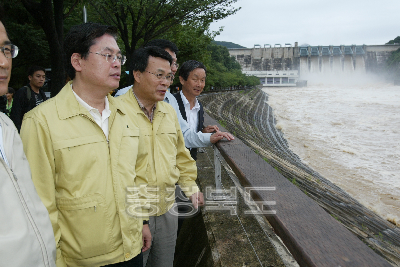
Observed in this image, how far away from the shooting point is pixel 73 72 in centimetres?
163

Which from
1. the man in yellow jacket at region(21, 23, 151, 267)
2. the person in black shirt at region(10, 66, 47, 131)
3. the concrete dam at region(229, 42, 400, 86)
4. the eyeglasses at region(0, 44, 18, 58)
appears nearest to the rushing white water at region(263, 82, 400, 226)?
the man in yellow jacket at region(21, 23, 151, 267)

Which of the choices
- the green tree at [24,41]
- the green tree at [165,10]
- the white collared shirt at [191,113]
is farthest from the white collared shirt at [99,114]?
the green tree at [24,41]

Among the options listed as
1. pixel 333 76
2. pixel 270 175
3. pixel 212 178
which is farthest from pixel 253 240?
pixel 333 76

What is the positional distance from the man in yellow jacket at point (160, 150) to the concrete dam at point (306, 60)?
58126 mm

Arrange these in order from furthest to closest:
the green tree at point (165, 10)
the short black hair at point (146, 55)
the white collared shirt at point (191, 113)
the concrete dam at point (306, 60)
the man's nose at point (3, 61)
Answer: the concrete dam at point (306, 60), the green tree at point (165, 10), the white collared shirt at point (191, 113), the short black hair at point (146, 55), the man's nose at point (3, 61)

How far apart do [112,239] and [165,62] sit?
1.18 metres

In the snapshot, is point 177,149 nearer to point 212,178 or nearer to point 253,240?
point 253,240

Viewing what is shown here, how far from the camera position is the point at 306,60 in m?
61.8

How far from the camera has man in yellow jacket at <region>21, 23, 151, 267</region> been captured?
133 centimetres

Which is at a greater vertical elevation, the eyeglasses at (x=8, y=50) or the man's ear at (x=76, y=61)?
the eyeglasses at (x=8, y=50)

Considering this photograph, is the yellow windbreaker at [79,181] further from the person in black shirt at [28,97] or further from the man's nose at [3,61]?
the person in black shirt at [28,97]

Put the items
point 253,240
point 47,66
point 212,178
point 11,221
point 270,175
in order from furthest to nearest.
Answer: point 47,66
point 212,178
point 253,240
point 270,175
point 11,221

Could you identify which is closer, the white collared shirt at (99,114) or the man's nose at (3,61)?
the man's nose at (3,61)

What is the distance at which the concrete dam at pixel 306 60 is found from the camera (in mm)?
58688
